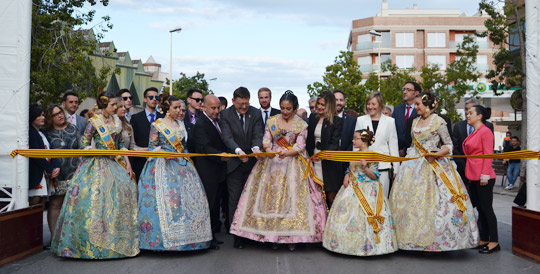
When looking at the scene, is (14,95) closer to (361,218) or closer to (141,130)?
(141,130)

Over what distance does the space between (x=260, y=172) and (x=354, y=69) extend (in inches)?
1037

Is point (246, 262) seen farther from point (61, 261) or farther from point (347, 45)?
point (347, 45)

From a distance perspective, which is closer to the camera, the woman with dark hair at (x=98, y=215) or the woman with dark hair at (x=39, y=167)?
the woman with dark hair at (x=98, y=215)

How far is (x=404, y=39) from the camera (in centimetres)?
6556

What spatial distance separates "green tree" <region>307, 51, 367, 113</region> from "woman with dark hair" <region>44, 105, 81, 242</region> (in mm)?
25755

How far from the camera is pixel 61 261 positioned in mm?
6715

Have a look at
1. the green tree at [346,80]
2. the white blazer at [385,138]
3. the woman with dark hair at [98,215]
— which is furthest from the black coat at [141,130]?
the green tree at [346,80]

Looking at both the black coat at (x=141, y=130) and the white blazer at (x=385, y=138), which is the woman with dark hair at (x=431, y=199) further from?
the black coat at (x=141, y=130)

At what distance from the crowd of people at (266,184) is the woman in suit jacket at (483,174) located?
0.05 ft

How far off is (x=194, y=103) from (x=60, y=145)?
260 cm

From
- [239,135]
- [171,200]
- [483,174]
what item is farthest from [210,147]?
[483,174]

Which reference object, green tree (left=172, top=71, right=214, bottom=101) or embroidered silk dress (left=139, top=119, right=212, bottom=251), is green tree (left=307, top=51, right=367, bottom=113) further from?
embroidered silk dress (left=139, top=119, right=212, bottom=251)

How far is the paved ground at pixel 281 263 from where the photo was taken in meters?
6.26

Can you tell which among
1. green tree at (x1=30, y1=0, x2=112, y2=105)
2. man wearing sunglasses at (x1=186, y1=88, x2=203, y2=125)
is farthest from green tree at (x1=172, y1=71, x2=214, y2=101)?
man wearing sunglasses at (x1=186, y1=88, x2=203, y2=125)
